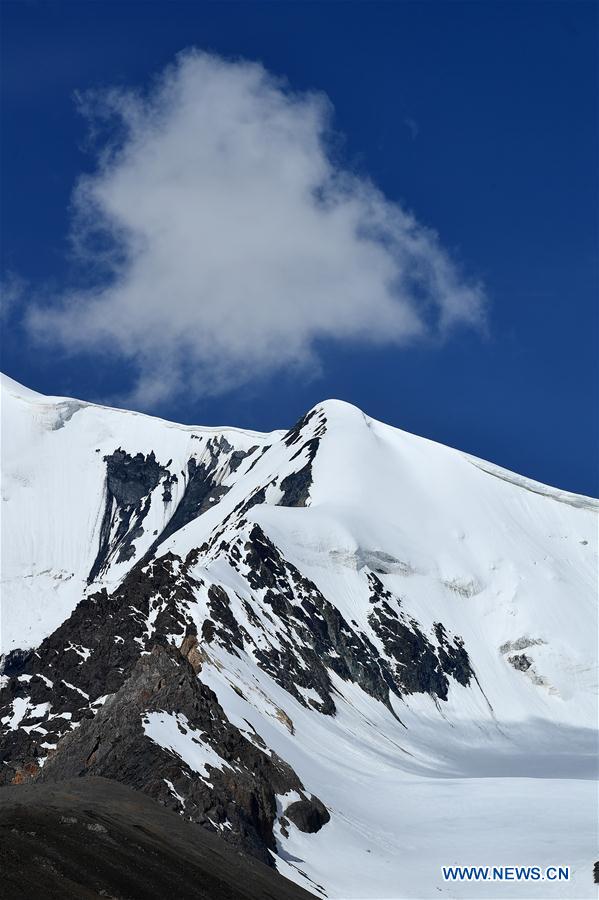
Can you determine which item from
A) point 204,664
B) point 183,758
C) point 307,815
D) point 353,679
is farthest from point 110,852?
point 353,679

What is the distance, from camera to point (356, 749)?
360 feet

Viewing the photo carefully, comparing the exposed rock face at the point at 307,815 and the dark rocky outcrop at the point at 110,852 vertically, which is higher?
the exposed rock face at the point at 307,815

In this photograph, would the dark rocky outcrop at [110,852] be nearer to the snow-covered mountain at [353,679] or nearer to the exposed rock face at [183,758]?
the exposed rock face at [183,758]

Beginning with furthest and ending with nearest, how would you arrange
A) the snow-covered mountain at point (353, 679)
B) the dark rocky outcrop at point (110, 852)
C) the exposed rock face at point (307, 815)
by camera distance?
the exposed rock face at point (307, 815) < the snow-covered mountain at point (353, 679) < the dark rocky outcrop at point (110, 852)

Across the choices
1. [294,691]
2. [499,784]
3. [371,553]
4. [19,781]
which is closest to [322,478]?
[371,553]

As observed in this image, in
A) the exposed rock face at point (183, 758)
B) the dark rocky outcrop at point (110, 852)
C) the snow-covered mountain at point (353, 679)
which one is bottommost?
the dark rocky outcrop at point (110, 852)

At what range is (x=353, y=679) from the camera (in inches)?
5364

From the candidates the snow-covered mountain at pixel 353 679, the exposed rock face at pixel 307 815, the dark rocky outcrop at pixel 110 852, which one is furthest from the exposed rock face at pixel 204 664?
the dark rocky outcrop at pixel 110 852

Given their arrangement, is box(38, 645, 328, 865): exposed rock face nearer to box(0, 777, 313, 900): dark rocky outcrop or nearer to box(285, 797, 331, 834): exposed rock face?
box(285, 797, 331, 834): exposed rock face

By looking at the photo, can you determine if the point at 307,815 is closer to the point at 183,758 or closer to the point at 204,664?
the point at 183,758

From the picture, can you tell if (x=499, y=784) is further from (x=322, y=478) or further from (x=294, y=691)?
(x=322, y=478)

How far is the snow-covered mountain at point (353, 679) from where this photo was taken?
78938 millimetres

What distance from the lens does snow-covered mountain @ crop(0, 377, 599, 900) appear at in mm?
78938

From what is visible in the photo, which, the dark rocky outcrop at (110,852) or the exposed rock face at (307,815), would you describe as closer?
the dark rocky outcrop at (110,852)
